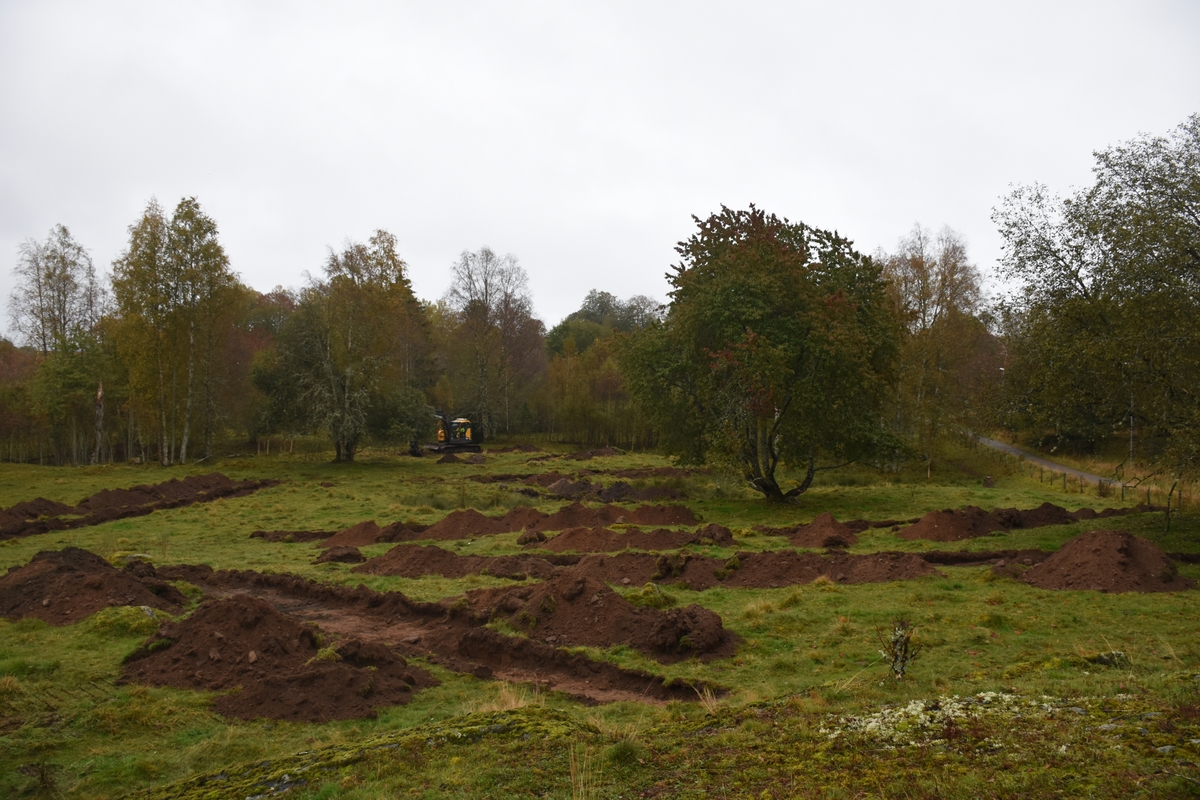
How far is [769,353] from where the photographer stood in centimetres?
2475

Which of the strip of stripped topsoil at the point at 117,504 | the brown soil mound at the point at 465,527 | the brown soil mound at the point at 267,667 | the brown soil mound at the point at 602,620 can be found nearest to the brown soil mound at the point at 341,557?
the brown soil mound at the point at 465,527

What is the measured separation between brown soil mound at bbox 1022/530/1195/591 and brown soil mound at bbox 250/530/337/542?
1903 cm

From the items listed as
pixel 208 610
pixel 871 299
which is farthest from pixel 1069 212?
pixel 208 610

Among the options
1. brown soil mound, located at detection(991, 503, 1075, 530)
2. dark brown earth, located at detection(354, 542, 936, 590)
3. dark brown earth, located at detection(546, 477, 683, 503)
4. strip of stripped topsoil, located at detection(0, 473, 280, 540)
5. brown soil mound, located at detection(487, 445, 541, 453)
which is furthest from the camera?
brown soil mound, located at detection(487, 445, 541, 453)

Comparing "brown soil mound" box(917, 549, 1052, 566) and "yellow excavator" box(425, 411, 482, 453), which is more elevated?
"yellow excavator" box(425, 411, 482, 453)

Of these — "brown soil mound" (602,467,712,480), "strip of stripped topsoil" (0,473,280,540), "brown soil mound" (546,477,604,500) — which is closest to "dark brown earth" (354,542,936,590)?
"strip of stripped topsoil" (0,473,280,540)

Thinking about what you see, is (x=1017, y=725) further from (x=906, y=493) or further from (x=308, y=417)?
(x=308, y=417)

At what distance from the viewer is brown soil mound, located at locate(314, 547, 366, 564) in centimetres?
1862

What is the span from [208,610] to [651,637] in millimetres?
6534

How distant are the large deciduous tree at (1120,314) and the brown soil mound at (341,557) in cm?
1711

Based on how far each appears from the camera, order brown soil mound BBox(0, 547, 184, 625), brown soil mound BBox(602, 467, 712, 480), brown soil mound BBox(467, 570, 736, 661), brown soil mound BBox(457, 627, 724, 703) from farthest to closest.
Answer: brown soil mound BBox(602, 467, 712, 480) < brown soil mound BBox(0, 547, 184, 625) < brown soil mound BBox(467, 570, 736, 661) < brown soil mound BBox(457, 627, 724, 703)

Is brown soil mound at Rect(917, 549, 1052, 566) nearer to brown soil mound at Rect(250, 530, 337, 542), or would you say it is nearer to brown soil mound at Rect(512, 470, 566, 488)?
brown soil mound at Rect(250, 530, 337, 542)

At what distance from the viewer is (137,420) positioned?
161 ft

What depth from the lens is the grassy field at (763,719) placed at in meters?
4.23
